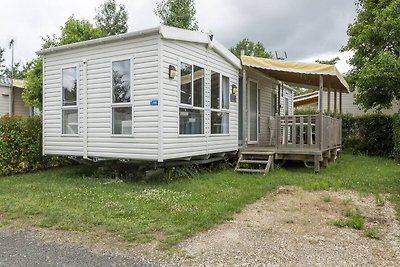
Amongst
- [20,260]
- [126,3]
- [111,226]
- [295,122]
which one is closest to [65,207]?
[111,226]

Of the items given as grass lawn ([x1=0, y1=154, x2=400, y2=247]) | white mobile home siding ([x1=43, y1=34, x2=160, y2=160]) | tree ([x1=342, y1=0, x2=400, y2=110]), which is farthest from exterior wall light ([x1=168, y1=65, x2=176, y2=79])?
tree ([x1=342, y1=0, x2=400, y2=110])

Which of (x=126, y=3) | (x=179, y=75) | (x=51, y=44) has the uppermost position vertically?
(x=126, y=3)

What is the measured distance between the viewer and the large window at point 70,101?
779cm

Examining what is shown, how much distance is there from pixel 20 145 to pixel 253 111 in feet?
21.2

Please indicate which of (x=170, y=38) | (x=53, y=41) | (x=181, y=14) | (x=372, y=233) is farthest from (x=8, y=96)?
(x=372, y=233)

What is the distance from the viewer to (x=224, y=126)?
880 centimetres

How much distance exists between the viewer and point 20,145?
847cm

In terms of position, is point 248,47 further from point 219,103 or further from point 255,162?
point 255,162

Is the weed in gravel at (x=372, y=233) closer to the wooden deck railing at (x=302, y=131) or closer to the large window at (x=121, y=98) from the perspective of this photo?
the wooden deck railing at (x=302, y=131)

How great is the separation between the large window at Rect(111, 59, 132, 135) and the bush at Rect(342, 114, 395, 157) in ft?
32.4

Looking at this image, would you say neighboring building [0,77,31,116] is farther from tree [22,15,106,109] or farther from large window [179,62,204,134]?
large window [179,62,204,134]

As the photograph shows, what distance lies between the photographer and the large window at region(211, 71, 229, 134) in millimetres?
8297

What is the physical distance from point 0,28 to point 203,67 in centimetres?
2490

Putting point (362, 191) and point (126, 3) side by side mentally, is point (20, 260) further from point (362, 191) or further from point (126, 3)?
point (126, 3)
